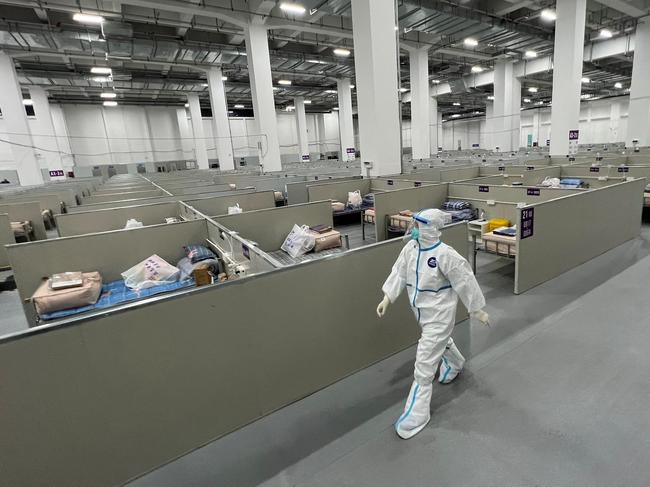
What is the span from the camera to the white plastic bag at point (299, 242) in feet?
14.4

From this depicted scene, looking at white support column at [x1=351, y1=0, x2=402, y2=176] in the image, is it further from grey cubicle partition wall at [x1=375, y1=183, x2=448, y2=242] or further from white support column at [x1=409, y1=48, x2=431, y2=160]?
white support column at [x1=409, y1=48, x2=431, y2=160]

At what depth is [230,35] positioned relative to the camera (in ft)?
38.0

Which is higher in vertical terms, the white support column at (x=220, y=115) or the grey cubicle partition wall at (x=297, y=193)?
the white support column at (x=220, y=115)

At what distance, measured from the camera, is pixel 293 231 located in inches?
184

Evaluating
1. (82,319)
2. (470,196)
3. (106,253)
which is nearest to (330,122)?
(470,196)

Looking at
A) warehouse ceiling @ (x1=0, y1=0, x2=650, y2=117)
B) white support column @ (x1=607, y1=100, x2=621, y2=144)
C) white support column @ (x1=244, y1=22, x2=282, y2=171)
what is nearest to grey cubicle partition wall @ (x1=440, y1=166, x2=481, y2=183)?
warehouse ceiling @ (x1=0, y1=0, x2=650, y2=117)

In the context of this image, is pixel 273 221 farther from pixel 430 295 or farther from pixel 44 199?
pixel 44 199

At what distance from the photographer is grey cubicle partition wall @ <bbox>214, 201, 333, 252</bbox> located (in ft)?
14.4

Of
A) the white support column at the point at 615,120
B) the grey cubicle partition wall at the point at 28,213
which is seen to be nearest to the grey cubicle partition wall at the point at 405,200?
the grey cubicle partition wall at the point at 28,213

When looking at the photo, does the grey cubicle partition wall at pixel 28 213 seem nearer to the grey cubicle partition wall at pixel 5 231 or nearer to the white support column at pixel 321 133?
the grey cubicle partition wall at pixel 5 231

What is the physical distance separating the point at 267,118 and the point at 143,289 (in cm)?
879

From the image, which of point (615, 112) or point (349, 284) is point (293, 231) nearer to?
point (349, 284)

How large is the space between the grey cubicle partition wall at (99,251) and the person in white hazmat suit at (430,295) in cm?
293

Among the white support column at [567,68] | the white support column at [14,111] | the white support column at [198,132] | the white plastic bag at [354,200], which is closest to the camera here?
the white plastic bag at [354,200]
